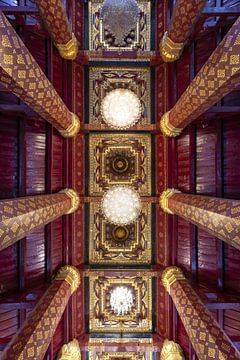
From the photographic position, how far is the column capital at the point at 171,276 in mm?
5328

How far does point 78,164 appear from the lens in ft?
21.1

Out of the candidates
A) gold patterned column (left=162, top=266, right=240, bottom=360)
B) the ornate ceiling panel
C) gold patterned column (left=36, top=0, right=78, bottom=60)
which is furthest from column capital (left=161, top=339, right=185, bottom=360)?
the ornate ceiling panel

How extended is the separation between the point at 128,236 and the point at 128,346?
2193 millimetres

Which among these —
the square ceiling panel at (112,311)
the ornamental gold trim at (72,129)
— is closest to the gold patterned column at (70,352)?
the square ceiling panel at (112,311)

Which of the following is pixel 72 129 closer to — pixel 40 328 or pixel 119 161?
pixel 119 161

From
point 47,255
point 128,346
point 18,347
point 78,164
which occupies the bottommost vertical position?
point 128,346

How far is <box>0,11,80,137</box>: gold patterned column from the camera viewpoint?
272 centimetres

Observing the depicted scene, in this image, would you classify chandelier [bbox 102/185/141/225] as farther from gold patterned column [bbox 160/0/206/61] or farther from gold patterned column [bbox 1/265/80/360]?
gold patterned column [bbox 160/0/206/61]

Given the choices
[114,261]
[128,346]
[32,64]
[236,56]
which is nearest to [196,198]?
[236,56]

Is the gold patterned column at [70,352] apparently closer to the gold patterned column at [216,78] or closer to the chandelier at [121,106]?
the chandelier at [121,106]

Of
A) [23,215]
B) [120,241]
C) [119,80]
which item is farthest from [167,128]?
[23,215]

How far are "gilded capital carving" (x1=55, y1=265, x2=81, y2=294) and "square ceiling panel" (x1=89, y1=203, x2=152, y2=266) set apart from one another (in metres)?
0.89

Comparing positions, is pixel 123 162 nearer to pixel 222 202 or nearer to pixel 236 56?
pixel 222 202

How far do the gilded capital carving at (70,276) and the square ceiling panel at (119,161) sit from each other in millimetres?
1684
